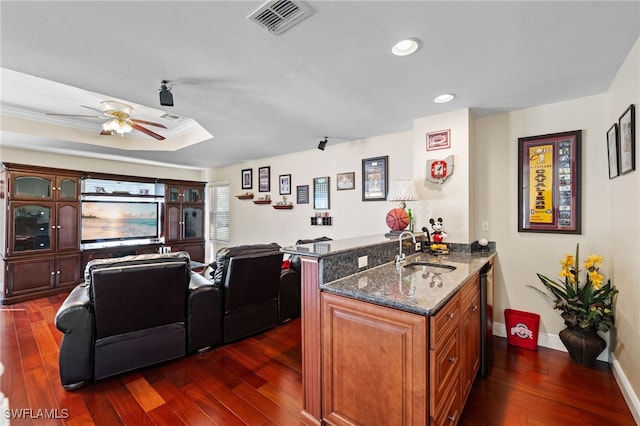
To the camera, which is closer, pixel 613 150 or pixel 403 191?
pixel 613 150

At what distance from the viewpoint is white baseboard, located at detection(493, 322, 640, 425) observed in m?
1.84

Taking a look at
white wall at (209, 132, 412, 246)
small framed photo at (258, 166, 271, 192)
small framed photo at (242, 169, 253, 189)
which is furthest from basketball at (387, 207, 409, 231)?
small framed photo at (242, 169, 253, 189)

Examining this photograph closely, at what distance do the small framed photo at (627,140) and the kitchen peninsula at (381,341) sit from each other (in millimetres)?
1281

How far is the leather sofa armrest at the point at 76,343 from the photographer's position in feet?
6.72

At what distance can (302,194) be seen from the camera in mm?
4945

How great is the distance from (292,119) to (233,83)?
101 centimetres

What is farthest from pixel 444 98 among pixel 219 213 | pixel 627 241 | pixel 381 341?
pixel 219 213

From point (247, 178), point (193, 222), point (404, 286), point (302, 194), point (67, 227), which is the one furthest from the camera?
point (193, 222)

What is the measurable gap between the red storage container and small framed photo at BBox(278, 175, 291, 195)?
376 centimetres

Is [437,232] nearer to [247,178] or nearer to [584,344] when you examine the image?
[584,344]

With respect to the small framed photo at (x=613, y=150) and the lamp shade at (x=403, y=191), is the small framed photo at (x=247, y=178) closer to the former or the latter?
the lamp shade at (x=403, y=191)

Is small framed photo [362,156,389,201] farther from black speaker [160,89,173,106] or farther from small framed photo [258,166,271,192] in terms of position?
black speaker [160,89,173,106]

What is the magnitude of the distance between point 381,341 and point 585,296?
86.9 inches

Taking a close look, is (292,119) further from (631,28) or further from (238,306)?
(631,28)
